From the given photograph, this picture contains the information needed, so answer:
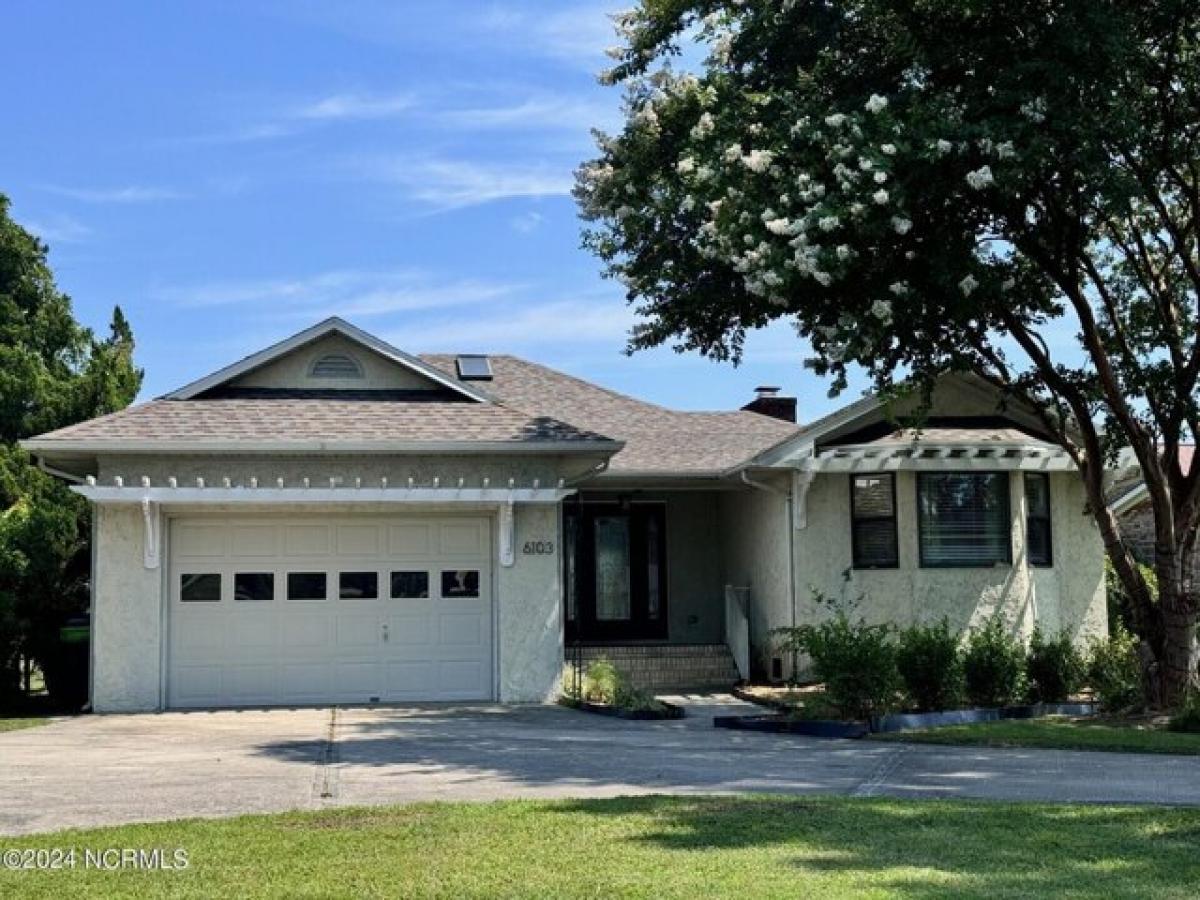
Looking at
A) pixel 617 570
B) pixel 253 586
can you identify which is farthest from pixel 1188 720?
pixel 253 586

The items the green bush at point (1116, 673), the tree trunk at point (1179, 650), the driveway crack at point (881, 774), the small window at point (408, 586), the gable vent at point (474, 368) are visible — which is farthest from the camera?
the gable vent at point (474, 368)

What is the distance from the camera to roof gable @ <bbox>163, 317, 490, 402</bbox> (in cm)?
1816

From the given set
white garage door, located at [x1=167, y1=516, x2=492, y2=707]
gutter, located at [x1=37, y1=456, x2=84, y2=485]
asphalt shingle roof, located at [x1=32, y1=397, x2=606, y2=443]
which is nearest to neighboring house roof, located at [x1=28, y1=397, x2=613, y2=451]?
asphalt shingle roof, located at [x1=32, y1=397, x2=606, y2=443]

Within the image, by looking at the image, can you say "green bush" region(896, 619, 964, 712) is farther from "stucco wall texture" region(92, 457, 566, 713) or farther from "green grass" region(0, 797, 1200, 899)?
"green grass" region(0, 797, 1200, 899)

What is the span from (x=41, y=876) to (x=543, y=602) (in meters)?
10.8

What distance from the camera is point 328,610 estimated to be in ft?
56.7

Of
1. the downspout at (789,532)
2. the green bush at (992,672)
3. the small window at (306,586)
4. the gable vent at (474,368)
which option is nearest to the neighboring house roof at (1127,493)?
the downspout at (789,532)

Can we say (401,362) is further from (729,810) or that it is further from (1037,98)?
(729,810)

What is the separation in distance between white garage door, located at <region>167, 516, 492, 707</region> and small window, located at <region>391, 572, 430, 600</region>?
13mm

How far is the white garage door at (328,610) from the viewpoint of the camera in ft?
55.7

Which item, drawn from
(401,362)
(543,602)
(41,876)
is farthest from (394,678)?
(41,876)

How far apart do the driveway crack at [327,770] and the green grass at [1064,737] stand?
5.36 metres

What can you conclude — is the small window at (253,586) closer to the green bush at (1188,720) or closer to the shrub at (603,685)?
the shrub at (603,685)

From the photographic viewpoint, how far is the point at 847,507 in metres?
19.7
